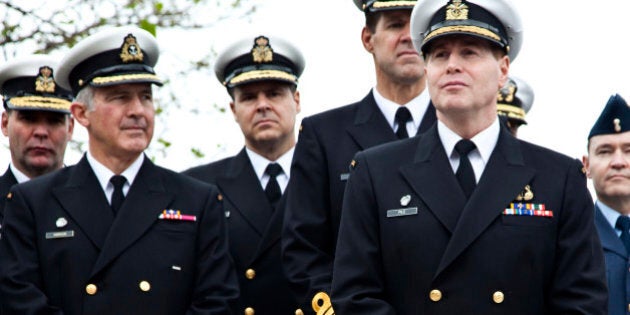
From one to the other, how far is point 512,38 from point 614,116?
80.7 inches

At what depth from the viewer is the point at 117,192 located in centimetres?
774

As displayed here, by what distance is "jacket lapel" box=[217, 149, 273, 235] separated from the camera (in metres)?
8.77

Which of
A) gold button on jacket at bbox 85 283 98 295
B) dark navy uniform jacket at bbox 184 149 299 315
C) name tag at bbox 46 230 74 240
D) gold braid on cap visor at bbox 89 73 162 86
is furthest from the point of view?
dark navy uniform jacket at bbox 184 149 299 315

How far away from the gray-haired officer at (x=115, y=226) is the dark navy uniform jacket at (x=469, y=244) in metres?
1.39

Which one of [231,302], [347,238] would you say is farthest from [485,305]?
[231,302]

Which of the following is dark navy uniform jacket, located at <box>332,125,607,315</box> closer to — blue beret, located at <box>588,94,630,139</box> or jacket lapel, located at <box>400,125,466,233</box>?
jacket lapel, located at <box>400,125,466,233</box>

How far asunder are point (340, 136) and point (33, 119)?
2768 millimetres

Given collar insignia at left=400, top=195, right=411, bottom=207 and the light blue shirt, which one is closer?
collar insignia at left=400, top=195, right=411, bottom=207

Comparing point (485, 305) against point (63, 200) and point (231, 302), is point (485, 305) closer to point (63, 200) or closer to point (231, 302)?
point (231, 302)

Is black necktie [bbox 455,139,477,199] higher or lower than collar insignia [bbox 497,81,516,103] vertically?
lower

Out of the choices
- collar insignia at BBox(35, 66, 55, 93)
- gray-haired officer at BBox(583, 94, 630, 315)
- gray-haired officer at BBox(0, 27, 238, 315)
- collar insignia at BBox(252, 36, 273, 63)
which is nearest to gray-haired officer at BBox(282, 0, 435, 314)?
gray-haired officer at BBox(0, 27, 238, 315)

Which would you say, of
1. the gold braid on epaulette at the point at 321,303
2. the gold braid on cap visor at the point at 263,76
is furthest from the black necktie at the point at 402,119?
the gold braid on cap visor at the point at 263,76

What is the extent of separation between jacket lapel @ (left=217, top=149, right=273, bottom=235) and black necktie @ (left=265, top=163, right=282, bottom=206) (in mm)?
38

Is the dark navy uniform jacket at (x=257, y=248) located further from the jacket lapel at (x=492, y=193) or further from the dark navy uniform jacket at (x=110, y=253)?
the jacket lapel at (x=492, y=193)
